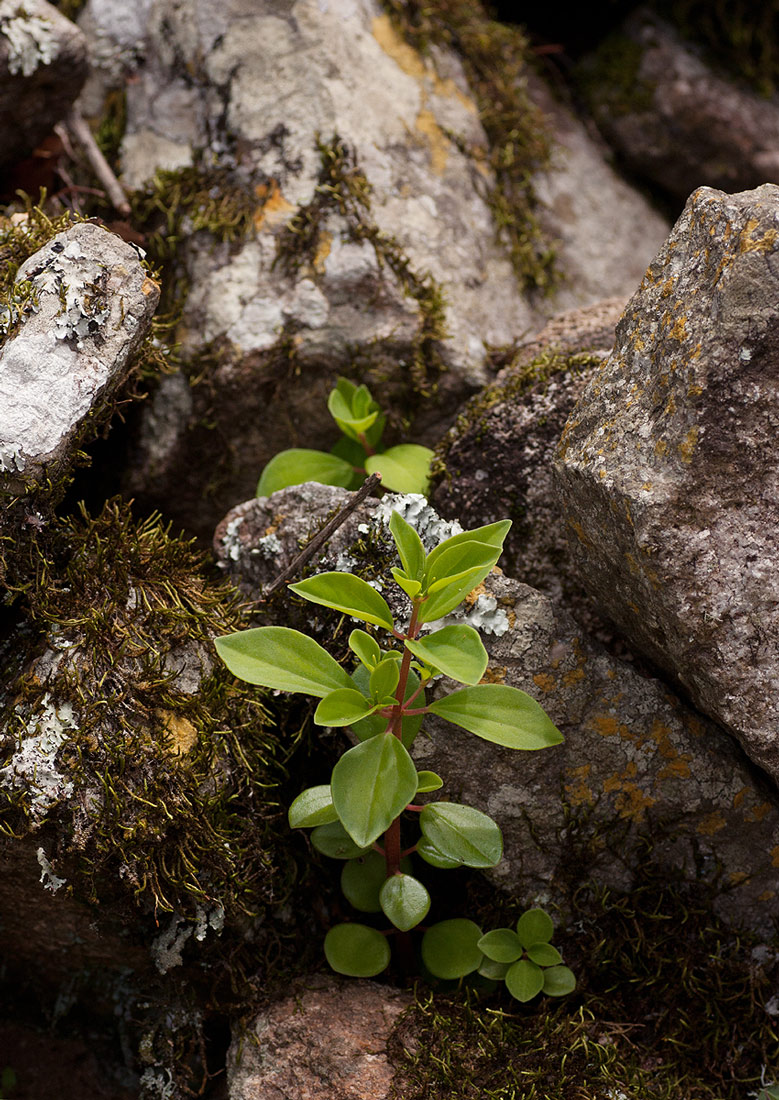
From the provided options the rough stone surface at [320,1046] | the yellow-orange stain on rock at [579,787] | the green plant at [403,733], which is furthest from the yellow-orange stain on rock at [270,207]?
the rough stone surface at [320,1046]

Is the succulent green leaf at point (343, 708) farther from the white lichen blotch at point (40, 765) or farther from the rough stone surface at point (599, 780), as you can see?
the white lichen blotch at point (40, 765)

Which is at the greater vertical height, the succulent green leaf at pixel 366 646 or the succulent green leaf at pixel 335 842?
the succulent green leaf at pixel 366 646

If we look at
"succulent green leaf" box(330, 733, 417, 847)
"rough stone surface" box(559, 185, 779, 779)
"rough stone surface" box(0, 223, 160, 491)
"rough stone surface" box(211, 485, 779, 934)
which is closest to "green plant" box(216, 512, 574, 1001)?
"succulent green leaf" box(330, 733, 417, 847)

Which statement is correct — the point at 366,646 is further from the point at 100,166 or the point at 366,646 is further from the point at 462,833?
the point at 100,166

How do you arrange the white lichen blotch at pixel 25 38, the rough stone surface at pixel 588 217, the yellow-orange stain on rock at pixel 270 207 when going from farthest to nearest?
the rough stone surface at pixel 588 217, the yellow-orange stain on rock at pixel 270 207, the white lichen blotch at pixel 25 38

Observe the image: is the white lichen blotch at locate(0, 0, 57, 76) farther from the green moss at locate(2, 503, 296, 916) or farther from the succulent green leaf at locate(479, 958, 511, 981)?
the succulent green leaf at locate(479, 958, 511, 981)

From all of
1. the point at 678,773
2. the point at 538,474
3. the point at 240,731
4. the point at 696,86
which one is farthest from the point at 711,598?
the point at 696,86

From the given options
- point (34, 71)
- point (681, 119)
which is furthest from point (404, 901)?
point (681, 119)
